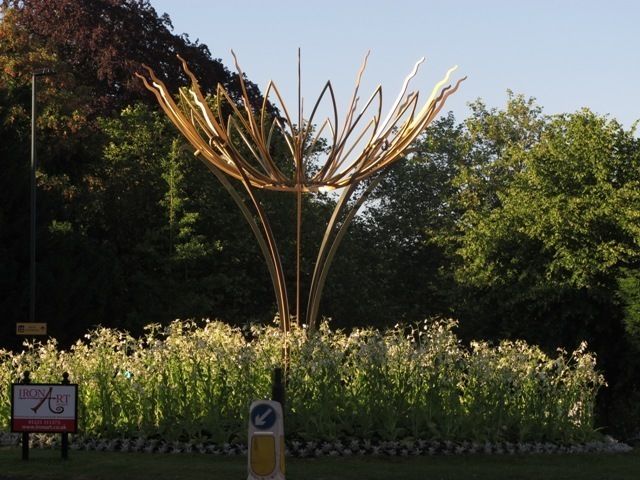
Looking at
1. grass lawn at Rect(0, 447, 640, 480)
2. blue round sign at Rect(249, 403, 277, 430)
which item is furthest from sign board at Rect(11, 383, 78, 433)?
blue round sign at Rect(249, 403, 277, 430)

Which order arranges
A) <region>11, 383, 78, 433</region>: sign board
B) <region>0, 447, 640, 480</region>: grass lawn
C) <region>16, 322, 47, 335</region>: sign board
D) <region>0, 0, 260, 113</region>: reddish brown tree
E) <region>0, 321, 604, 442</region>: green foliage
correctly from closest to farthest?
<region>0, 447, 640, 480</region>: grass lawn → <region>11, 383, 78, 433</region>: sign board → <region>0, 321, 604, 442</region>: green foliage → <region>16, 322, 47, 335</region>: sign board → <region>0, 0, 260, 113</region>: reddish brown tree

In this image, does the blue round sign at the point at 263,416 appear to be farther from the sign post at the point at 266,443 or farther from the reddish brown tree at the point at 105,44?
the reddish brown tree at the point at 105,44

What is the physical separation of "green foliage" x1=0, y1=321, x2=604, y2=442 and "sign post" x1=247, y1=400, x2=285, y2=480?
246 inches

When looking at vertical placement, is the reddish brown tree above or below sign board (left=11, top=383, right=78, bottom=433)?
above

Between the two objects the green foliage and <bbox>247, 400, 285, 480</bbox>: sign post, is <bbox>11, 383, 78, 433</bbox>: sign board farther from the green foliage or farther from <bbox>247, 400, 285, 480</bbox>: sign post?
<bbox>247, 400, 285, 480</bbox>: sign post

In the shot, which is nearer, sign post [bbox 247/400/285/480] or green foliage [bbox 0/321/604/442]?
sign post [bbox 247/400/285/480]

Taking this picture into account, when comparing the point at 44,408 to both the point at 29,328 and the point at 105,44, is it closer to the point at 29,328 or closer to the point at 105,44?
the point at 29,328

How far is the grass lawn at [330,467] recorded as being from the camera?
15.1 meters

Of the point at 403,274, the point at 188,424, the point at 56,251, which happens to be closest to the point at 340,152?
the point at 188,424

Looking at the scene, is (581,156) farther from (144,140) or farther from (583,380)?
(583,380)

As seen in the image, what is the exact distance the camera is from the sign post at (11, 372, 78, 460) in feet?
54.9

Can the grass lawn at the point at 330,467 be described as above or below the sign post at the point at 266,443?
below

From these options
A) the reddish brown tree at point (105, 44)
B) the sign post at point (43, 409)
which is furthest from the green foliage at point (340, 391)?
the reddish brown tree at point (105, 44)

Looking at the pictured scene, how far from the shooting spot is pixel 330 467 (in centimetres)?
1595
